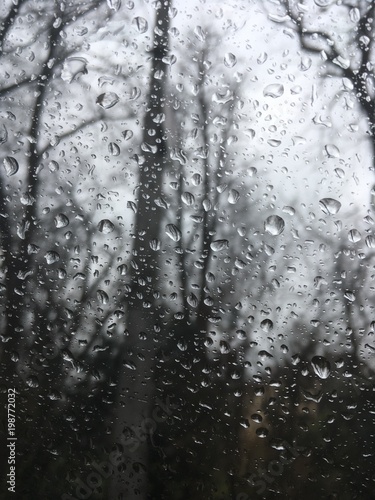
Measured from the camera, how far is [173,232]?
3.86ft

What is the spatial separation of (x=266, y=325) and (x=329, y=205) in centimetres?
33

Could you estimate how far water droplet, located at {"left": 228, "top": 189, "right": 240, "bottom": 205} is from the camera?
117cm

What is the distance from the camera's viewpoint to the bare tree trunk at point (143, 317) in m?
1.08

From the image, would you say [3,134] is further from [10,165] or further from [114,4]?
[114,4]

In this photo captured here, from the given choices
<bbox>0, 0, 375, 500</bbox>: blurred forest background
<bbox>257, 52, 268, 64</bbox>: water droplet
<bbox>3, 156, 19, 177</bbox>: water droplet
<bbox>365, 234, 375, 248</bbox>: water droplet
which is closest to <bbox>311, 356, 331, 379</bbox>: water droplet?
<bbox>0, 0, 375, 500</bbox>: blurred forest background

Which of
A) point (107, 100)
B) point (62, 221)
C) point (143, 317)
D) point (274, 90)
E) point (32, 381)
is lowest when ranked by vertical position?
point (32, 381)

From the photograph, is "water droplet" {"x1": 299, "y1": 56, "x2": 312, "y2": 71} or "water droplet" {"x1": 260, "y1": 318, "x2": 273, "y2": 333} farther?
"water droplet" {"x1": 299, "y1": 56, "x2": 312, "y2": 71}

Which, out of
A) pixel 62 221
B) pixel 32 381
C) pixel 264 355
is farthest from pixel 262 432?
pixel 62 221

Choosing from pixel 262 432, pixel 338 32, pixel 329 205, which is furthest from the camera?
pixel 338 32

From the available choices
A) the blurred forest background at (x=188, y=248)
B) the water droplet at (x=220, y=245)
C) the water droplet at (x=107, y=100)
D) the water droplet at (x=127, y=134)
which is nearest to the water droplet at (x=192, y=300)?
the blurred forest background at (x=188, y=248)

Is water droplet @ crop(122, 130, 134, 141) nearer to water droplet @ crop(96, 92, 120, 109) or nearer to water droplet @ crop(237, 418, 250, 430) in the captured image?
water droplet @ crop(96, 92, 120, 109)

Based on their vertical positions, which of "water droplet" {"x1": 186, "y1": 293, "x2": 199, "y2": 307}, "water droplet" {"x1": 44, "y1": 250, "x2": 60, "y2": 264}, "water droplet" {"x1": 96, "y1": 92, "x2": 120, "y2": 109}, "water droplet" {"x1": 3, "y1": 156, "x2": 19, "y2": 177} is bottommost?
"water droplet" {"x1": 44, "y1": 250, "x2": 60, "y2": 264}

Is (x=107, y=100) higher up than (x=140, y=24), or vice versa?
(x=140, y=24)

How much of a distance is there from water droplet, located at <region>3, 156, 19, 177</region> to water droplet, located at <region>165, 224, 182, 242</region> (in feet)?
1.36
